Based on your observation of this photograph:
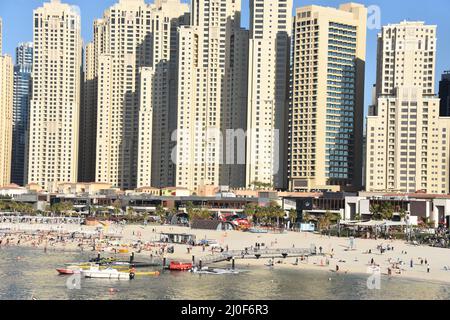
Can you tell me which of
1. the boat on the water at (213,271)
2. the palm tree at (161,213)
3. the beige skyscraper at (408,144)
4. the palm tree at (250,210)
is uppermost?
the beige skyscraper at (408,144)


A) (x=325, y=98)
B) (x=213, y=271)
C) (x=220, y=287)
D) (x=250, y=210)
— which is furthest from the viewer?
(x=325, y=98)

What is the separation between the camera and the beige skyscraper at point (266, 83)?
171875 millimetres

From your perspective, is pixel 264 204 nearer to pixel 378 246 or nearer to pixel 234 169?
pixel 234 169

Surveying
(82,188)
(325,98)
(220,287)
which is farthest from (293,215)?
(220,287)

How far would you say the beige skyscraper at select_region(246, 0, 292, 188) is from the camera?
564 ft

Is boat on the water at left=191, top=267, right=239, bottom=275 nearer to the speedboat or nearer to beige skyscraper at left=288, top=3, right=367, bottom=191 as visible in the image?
the speedboat

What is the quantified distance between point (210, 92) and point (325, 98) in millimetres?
33453

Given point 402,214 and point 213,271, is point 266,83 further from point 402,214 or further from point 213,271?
point 213,271

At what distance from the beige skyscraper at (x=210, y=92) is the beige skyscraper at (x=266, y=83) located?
429 inches

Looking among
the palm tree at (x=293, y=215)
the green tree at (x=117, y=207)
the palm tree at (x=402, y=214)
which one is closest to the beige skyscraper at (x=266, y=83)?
the palm tree at (x=293, y=215)

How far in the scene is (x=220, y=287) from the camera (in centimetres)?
6469

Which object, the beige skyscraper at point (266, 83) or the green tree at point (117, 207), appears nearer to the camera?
the green tree at point (117, 207)

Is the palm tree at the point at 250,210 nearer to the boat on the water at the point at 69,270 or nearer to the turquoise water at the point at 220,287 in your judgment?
the turquoise water at the point at 220,287

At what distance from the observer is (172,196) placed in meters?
168
